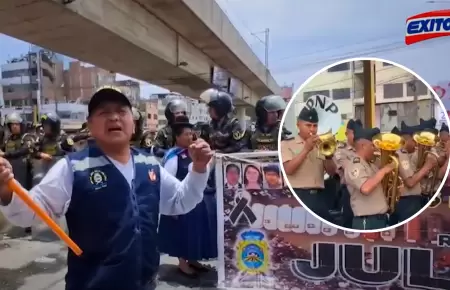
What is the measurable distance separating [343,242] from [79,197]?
213 cm

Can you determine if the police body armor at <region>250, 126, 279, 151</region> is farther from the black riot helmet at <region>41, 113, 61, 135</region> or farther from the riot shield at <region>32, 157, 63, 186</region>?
the black riot helmet at <region>41, 113, 61, 135</region>

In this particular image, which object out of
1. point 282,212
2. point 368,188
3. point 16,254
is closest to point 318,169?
point 368,188

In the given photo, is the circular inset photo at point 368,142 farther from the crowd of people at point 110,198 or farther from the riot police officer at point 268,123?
the riot police officer at point 268,123

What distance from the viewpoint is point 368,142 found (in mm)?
2348

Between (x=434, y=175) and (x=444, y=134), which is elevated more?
(x=444, y=134)

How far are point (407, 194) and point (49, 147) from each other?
527 cm

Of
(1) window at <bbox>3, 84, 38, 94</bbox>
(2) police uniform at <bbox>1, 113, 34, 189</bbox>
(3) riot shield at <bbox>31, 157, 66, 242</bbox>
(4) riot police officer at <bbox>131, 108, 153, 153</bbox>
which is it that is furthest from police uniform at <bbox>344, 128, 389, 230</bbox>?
(1) window at <bbox>3, 84, 38, 94</bbox>

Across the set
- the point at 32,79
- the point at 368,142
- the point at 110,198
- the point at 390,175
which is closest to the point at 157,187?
the point at 110,198

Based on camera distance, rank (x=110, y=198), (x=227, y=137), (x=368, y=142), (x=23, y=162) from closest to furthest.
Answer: (x=110, y=198) → (x=368, y=142) → (x=227, y=137) → (x=23, y=162)

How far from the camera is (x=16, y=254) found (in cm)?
507

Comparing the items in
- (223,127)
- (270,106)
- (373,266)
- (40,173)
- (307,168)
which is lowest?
(373,266)

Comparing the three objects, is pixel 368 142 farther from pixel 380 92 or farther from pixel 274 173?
pixel 274 173

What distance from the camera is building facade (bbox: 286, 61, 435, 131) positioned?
2.24 m

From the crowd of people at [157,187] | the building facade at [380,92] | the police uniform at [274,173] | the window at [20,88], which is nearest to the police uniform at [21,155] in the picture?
the crowd of people at [157,187]
